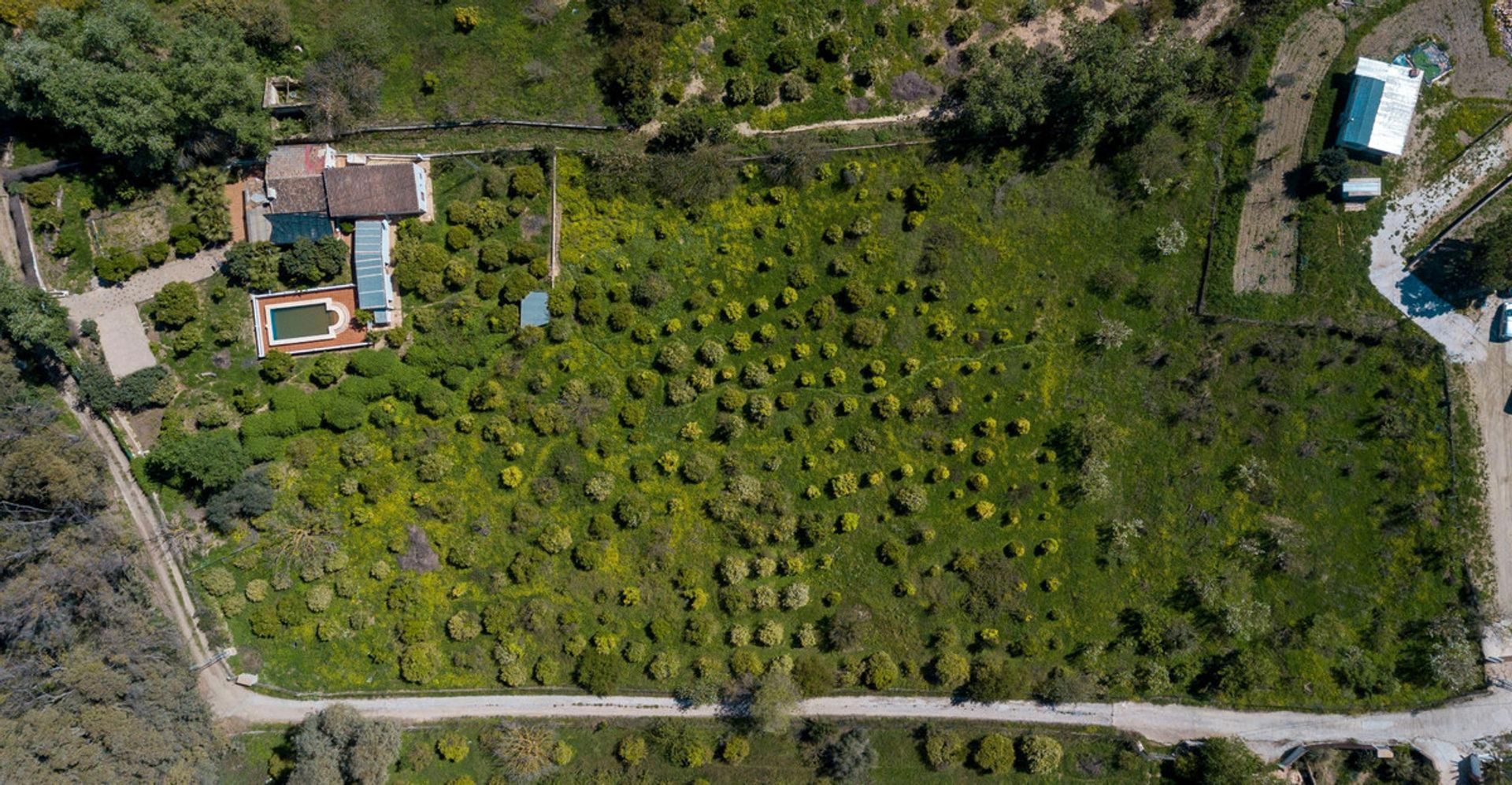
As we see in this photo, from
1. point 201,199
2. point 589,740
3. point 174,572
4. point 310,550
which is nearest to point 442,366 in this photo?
point 310,550

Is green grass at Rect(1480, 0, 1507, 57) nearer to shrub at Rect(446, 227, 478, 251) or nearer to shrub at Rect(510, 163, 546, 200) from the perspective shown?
shrub at Rect(510, 163, 546, 200)

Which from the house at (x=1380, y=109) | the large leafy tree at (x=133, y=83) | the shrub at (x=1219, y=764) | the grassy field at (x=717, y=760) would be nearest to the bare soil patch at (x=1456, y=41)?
the house at (x=1380, y=109)

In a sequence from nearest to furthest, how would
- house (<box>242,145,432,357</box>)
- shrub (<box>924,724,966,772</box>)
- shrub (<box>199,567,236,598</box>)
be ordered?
1. shrub (<box>924,724,966,772</box>)
2. shrub (<box>199,567,236,598</box>)
3. house (<box>242,145,432,357</box>)

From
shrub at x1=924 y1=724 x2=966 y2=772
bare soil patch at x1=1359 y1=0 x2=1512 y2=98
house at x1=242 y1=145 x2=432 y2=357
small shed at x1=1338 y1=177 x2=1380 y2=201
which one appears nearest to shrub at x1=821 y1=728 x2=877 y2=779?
shrub at x1=924 y1=724 x2=966 y2=772

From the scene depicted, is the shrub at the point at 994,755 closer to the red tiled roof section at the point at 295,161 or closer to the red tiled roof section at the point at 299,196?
the red tiled roof section at the point at 299,196

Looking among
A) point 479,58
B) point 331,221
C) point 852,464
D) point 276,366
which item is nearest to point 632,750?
point 852,464

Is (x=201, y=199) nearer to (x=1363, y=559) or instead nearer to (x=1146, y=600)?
(x=1146, y=600)
